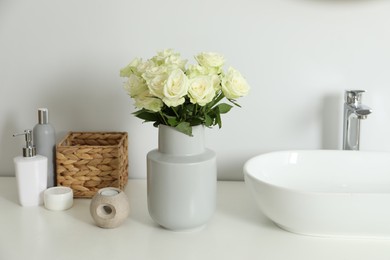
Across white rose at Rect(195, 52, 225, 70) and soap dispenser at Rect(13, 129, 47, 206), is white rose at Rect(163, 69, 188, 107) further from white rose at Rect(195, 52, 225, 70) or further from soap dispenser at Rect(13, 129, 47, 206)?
soap dispenser at Rect(13, 129, 47, 206)

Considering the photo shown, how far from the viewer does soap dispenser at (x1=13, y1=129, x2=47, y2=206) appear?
3.98ft

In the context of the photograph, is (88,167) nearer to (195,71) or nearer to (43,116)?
(43,116)

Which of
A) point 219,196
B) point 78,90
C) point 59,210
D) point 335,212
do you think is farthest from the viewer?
point 78,90

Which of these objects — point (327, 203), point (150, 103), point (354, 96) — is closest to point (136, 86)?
point (150, 103)

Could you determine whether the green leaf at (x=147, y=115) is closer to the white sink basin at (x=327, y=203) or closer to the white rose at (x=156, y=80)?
the white rose at (x=156, y=80)

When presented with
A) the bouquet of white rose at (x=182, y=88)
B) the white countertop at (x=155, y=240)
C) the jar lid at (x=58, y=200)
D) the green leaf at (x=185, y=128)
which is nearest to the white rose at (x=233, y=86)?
the bouquet of white rose at (x=182, y=88)

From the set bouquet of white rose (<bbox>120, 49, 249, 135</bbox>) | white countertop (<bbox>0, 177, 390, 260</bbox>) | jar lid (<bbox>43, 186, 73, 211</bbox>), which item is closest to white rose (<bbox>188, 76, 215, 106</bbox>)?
bouquet of white rose (<bbox>120, 49, 249, 135</bbox>)

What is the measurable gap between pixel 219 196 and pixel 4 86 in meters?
0.68

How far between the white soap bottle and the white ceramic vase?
34 cm

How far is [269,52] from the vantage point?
1.36 m

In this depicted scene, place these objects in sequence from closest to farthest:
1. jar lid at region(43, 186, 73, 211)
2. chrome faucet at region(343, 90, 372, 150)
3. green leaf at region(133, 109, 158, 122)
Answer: green leaf at region(133, 109, 158, 122), jar lid at region(43, 186, 73, 211), chrome faucet at region(343, 90, 372, 150)

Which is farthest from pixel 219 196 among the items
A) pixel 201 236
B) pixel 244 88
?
pixel 244 88

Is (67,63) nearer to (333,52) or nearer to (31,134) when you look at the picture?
(31,134)

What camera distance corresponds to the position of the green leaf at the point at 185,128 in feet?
3.44
